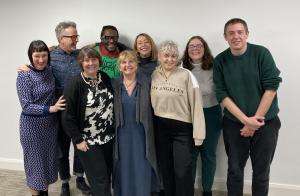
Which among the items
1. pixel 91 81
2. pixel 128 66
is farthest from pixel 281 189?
pixel 91 81

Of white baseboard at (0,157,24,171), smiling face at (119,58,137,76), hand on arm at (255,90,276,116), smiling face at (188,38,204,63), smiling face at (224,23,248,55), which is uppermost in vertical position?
smiling face at (224,23,248,55)

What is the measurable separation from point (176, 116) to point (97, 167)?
702mm

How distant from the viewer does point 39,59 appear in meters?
2.47

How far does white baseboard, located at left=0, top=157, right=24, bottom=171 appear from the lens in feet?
12.2

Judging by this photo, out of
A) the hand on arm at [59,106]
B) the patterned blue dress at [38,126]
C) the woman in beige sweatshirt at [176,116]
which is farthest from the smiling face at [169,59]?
the patterned blue dress at [38,126]

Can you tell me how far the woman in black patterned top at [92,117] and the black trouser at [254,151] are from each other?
914 mm

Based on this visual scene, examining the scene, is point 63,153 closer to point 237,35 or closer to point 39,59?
point 39,59

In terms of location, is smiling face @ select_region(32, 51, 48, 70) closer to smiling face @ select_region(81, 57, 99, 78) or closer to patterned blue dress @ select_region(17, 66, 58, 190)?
patterned blue dress @ select_region(17, 66, 58, 190)

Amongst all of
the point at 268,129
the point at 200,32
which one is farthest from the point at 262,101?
the point at 200,32

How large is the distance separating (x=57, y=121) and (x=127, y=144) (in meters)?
0.66

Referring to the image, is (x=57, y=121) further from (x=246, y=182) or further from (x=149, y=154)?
(x=246, y=182)

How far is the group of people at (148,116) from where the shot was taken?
2.33 metres

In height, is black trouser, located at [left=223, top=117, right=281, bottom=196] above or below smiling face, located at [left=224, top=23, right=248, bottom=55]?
below

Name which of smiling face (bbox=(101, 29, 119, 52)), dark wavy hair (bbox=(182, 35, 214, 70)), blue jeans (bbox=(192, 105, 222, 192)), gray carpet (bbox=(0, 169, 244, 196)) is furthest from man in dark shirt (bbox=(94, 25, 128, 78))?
gray carpet (bbox=(0, 169, 244, 196))
